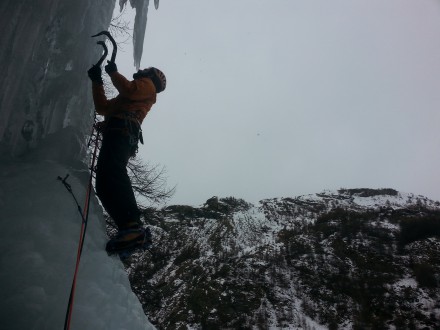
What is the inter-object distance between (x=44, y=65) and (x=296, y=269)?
1061 centimetres

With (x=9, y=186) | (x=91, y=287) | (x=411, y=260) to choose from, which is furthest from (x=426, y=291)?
(x=9, y=186)

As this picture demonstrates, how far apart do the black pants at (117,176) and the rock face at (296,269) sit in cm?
632

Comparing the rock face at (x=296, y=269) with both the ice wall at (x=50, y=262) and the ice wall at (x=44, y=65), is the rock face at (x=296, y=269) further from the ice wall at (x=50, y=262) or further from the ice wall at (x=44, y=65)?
the ice wall at (x=50, y=262)

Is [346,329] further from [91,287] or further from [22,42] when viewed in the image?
[22,42]

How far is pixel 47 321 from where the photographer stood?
2436mm

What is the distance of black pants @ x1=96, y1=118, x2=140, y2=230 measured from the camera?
2.85 meters

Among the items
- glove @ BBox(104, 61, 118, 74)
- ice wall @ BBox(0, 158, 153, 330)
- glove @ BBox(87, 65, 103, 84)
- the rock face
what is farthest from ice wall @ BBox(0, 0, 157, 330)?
the rock face

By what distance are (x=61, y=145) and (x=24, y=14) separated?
1.36m

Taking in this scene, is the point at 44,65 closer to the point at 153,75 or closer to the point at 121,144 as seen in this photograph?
the point at 153,75

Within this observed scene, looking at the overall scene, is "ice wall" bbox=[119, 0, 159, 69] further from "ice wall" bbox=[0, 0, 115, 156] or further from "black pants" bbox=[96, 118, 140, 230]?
"black pants" bbox=[96, 118, 140, 230]

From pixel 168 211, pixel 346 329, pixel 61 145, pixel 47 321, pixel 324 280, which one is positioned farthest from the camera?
pixel 168 211

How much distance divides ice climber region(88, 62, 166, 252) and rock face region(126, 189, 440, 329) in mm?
6234

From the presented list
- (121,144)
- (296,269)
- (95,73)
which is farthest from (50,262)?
(296,269)

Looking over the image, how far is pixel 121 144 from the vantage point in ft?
10.1
